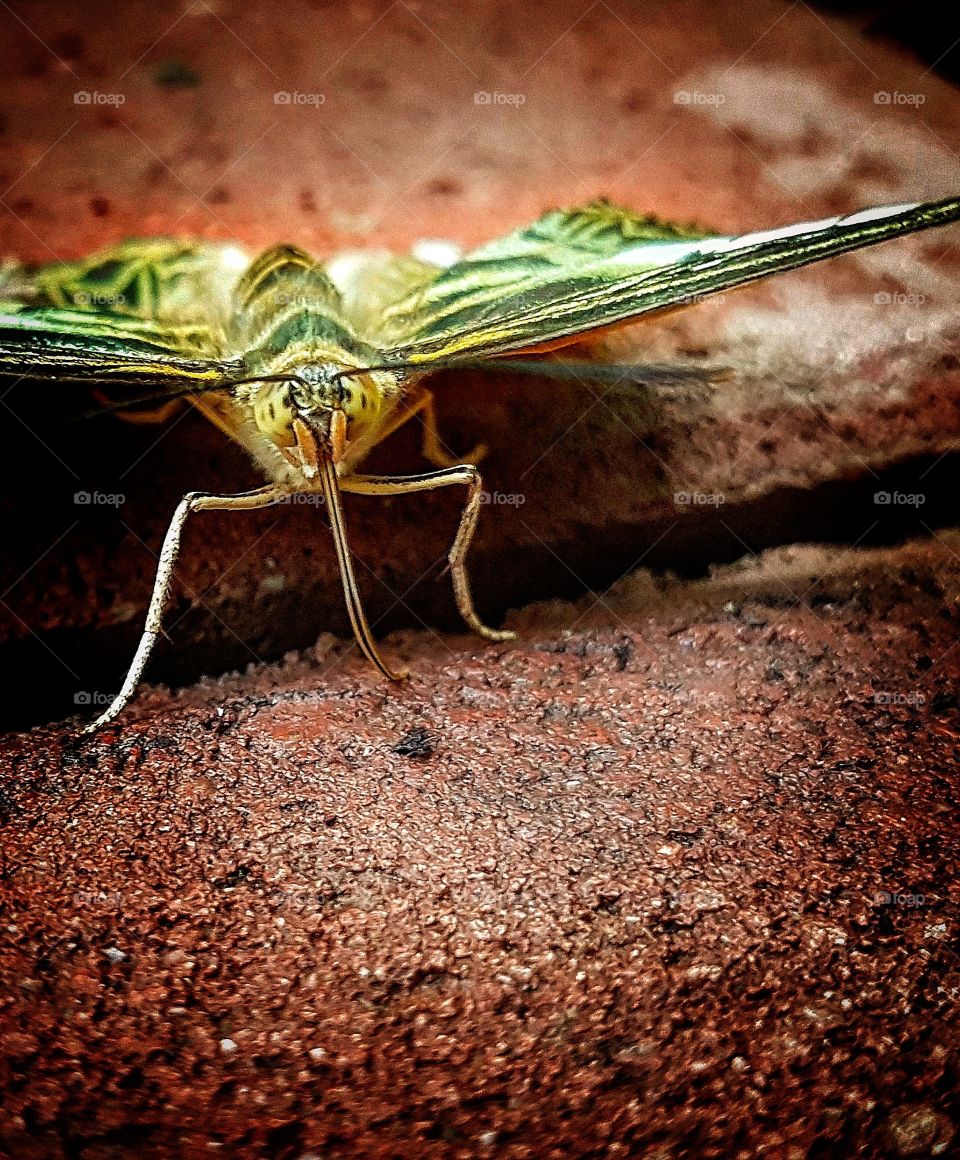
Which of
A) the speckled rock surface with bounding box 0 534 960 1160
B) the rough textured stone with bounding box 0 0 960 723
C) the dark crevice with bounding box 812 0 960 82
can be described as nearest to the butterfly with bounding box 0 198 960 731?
the rough textured stone with bounding box 0 0 960 723

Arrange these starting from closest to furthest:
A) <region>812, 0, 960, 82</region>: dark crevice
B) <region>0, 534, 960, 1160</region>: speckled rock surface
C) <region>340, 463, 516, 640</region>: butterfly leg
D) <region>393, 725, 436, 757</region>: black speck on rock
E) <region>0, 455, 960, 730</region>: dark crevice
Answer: <region>0, 534, 960, 1160</region>: speckled rock surface → <region>393, 725, 436, 757</region>: black speck on rock → <region>340, 463, 516, 640</region>: butterfly leg → <region>0, 455, 960, 730</region>: dark crevice → <region>812, 0, 960, 82</region>: dark crevice

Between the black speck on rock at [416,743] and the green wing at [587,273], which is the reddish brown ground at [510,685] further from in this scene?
the green wing at [587,273]

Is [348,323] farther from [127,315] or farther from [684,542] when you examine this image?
[684,542]

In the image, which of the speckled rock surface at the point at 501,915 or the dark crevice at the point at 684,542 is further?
the dark crevice at the point at 684,542

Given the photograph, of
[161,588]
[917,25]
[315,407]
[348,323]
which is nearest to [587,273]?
[348,323]

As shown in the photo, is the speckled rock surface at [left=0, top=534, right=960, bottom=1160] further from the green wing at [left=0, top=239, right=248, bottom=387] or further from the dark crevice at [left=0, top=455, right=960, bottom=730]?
the green wing at [left=0, top=239, right=248, bottom=387]

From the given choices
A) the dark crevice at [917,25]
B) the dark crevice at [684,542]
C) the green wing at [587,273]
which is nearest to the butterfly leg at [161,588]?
the dark crevice at [684,542]

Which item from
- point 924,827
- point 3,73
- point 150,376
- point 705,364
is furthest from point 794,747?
point 3,73
